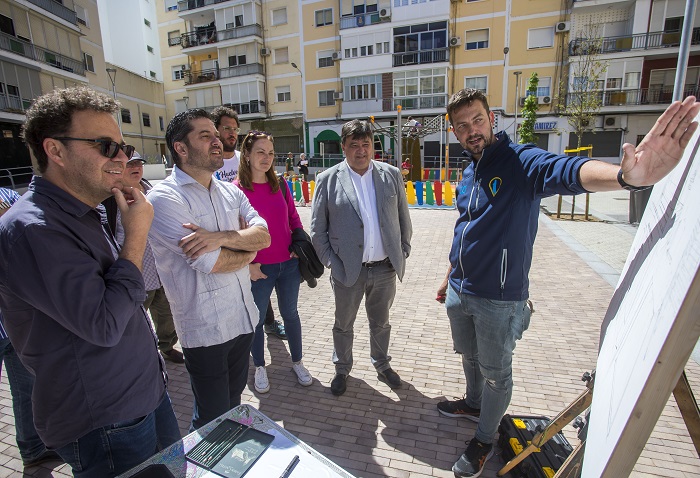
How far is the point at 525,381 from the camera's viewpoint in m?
3.46

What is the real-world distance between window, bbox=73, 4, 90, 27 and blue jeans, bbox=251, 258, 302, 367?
109 ft

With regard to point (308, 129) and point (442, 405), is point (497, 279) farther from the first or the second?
point (308, 129)

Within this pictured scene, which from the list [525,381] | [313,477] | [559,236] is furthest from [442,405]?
[559,236]

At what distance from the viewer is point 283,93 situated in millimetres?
32781

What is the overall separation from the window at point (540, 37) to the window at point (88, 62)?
3097 centimetres

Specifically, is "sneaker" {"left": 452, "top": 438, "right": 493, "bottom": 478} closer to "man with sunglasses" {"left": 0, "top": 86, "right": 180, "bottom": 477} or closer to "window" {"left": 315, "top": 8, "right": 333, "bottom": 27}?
"man with sunglasses" {"left": 0, "top": 86, "right": 180, "bottom": 477}

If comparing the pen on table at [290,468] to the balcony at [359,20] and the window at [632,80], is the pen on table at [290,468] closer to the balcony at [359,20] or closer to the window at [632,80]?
the window at [632,80]

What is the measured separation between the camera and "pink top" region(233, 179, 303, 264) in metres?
3.31

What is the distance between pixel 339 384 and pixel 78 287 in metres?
2.48

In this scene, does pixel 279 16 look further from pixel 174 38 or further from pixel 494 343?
pixel 494 343

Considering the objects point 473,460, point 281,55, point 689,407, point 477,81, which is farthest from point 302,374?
point 281,55

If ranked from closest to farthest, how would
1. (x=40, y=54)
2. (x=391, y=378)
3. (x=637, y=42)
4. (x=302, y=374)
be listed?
1. (x=391, y=378)
2. (x=302, y=374)
3. (x=40, y=54)
4. (x=637, y=42)

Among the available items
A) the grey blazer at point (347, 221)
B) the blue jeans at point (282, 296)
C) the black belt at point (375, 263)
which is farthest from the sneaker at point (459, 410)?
the blue jeans at point (282, 296)

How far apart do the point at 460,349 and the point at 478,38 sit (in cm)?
2926
